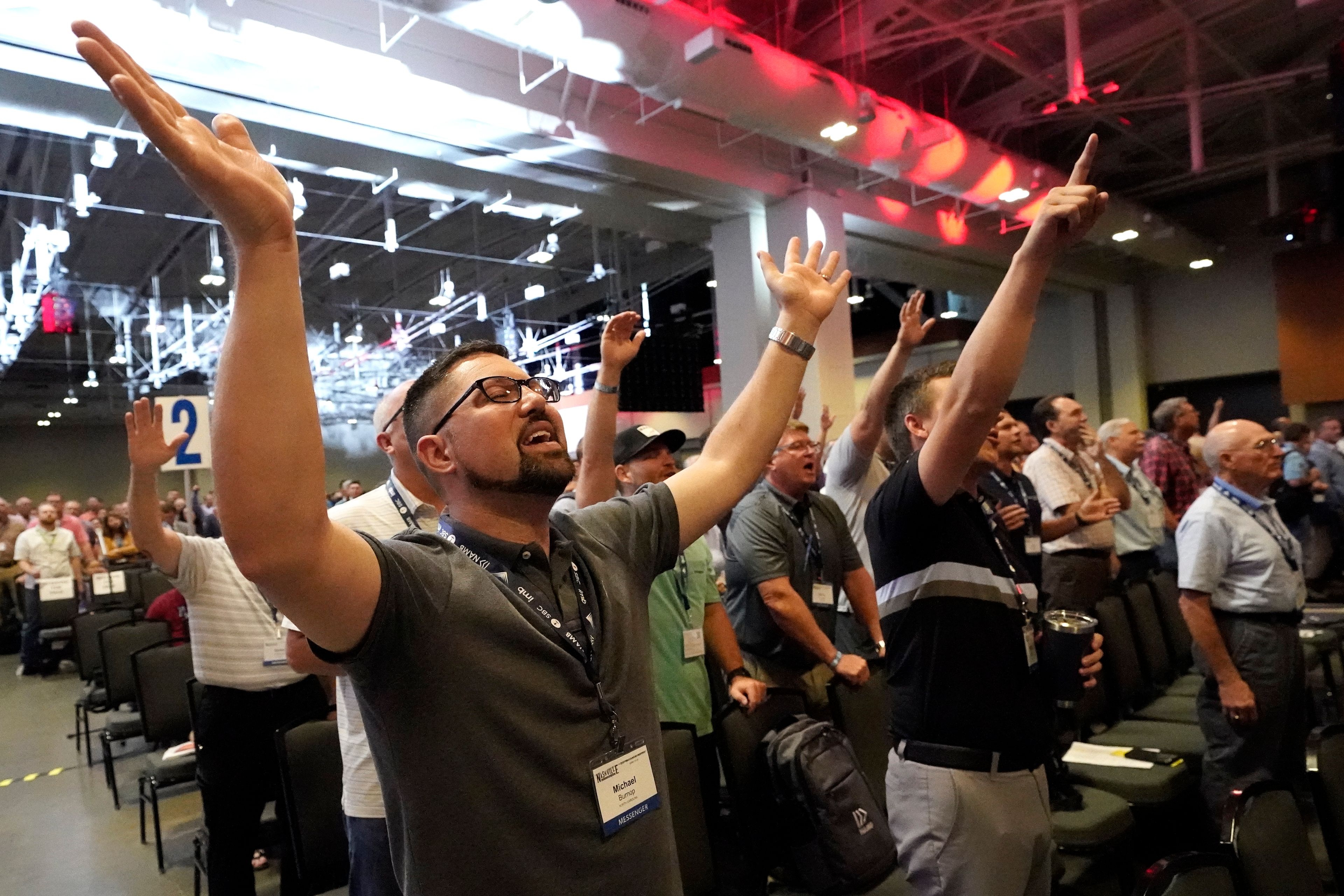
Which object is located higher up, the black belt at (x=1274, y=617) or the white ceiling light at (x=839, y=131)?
the white ceiling light at (x=839, y=131)

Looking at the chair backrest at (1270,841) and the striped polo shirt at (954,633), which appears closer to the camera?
the chair backrest at (1270,841)

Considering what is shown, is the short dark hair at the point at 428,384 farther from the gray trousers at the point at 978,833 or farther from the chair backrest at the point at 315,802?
the chair backrest at the point at 315,802

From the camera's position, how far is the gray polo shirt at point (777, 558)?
2979 mm

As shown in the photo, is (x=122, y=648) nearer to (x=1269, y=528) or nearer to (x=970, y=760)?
(x=970, y=760)

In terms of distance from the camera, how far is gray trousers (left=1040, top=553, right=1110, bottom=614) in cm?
457

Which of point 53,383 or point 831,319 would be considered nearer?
point 831,319

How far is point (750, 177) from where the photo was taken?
246 inches

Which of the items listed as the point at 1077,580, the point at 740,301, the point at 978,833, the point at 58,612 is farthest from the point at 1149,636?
the point at 58,612

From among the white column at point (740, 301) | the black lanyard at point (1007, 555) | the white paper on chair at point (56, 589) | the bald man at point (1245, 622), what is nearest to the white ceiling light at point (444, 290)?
the white column at point (740, 301)

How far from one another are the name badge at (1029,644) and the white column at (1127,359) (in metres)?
10.2

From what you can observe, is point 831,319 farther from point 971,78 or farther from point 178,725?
point 178,725

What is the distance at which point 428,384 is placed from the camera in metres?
1.26

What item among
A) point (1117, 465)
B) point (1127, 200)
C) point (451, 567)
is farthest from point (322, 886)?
point (1127, 200)

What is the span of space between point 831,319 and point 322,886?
532 centimetres
